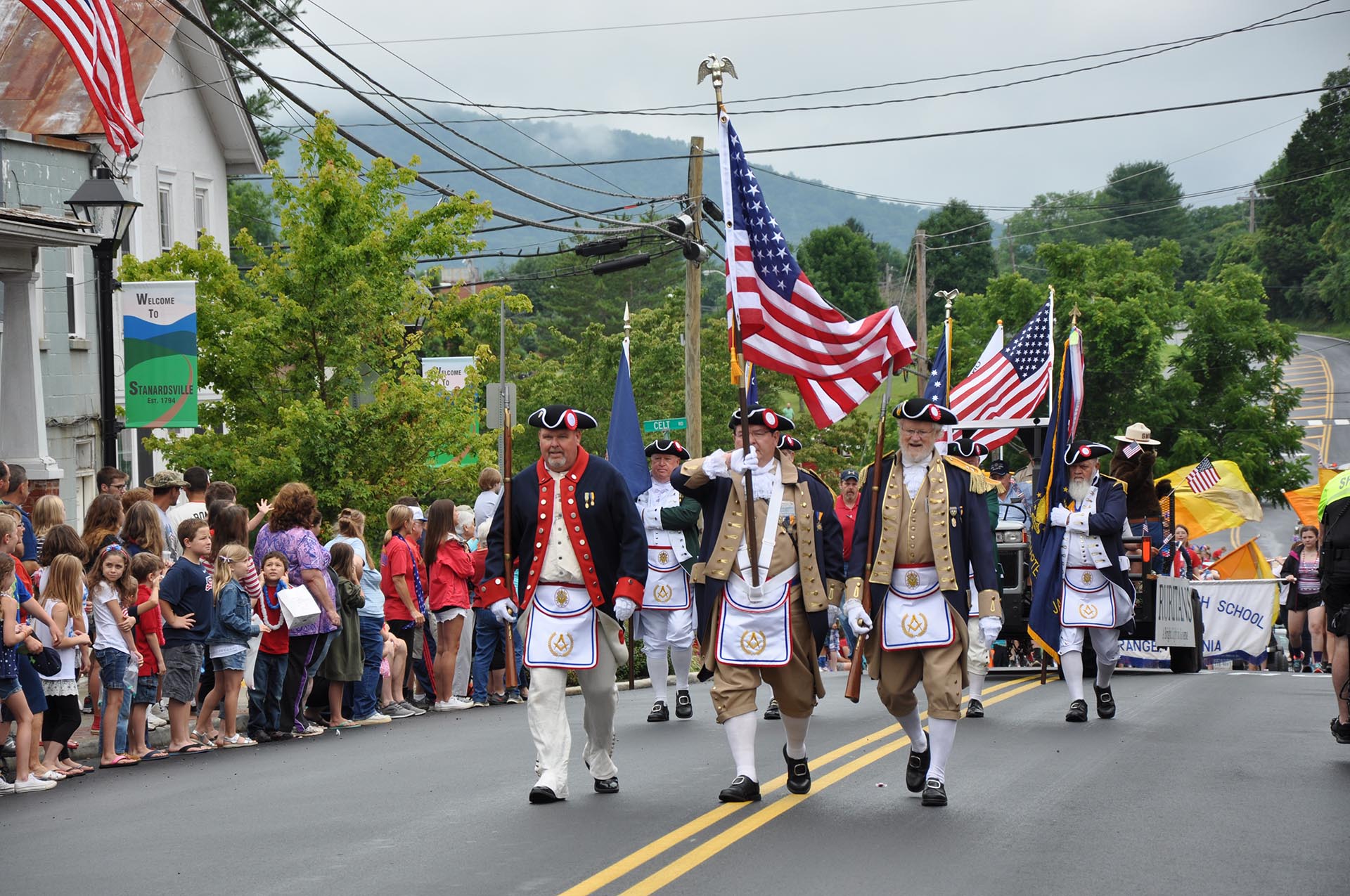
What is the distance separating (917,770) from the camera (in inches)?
347

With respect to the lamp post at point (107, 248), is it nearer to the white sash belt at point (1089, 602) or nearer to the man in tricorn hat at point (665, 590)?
the man in tricorn hat at point (665, 590)

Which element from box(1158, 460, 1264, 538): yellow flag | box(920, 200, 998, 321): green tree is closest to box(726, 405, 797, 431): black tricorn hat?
box(1158, 460, 1264, 538): yellow flag

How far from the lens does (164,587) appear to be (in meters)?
11.4

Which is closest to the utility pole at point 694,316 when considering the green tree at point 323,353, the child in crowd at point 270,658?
the green tree at point 323,353

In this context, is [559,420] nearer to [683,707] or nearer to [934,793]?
[934,793]

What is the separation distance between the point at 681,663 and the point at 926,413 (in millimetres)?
5048

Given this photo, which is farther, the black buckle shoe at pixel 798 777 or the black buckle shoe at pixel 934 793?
the black buckle shoe at pixel 798 777

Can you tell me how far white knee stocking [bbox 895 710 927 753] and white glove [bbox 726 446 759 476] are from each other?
1.62 metres

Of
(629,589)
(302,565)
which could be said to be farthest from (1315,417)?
(629,589)

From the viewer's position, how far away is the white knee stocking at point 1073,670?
12.6 meters

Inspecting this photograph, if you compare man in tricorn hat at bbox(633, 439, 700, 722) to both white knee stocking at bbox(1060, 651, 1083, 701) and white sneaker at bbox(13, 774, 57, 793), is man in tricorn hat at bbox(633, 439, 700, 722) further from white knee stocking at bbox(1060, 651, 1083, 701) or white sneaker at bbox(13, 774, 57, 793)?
white sneaker at bbox(13, 774, 57, 793)

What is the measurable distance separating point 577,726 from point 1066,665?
3.96 metres

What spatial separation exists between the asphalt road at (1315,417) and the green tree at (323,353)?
31108 millimetres

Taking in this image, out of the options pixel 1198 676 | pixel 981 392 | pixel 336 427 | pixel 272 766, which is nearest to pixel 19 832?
pixel 272 766
